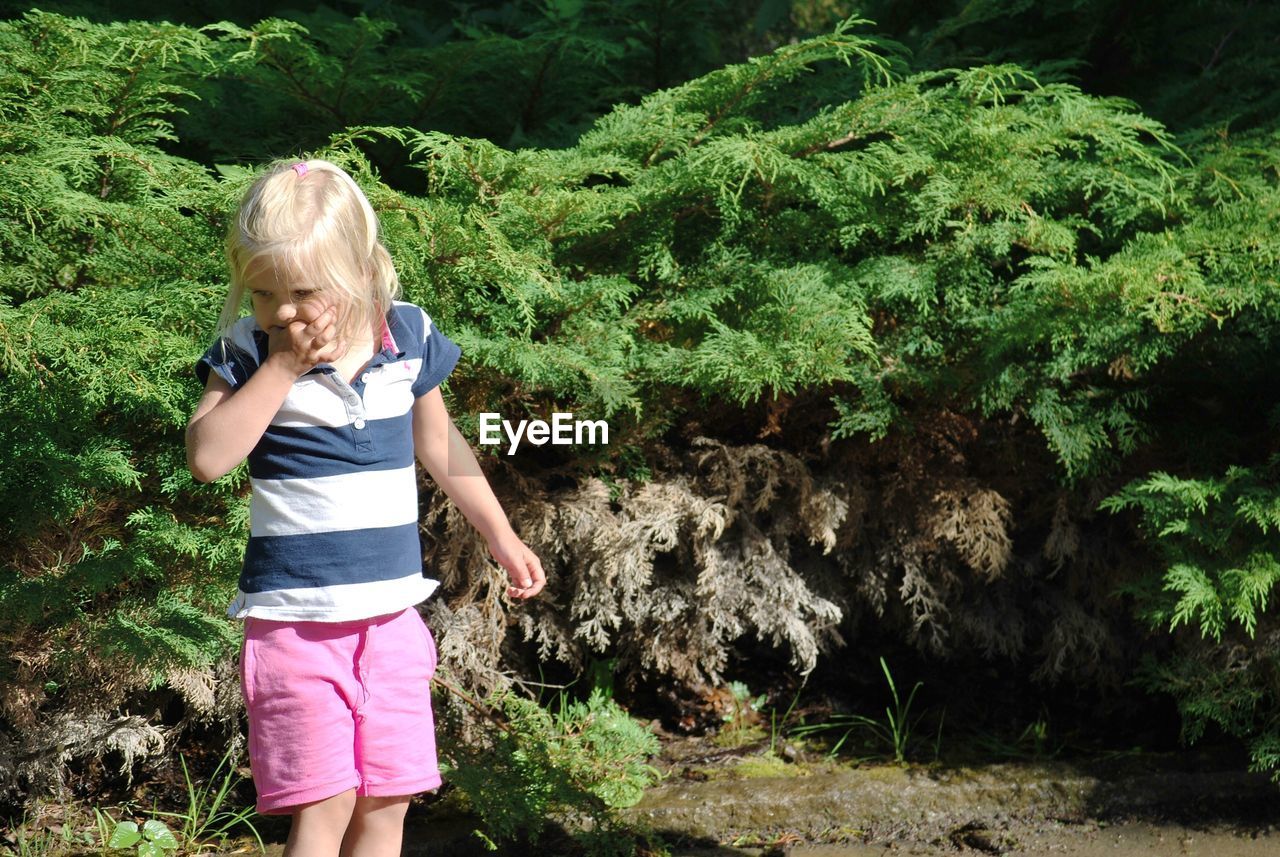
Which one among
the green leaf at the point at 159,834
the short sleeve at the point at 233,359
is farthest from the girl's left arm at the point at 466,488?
the green leaf at the point at 159,834

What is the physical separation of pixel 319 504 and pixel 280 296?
1.24 feet

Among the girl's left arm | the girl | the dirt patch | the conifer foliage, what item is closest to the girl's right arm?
the girl

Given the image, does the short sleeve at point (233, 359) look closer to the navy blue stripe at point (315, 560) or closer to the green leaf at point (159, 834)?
the navy blue stripe at point (315, 560)

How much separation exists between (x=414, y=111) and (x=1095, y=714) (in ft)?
9.31

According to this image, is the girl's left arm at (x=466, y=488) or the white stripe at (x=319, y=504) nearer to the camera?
the white stripe at (x=319, y=504)

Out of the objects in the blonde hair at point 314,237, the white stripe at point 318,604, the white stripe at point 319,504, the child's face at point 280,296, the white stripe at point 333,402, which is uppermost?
the blonde hair at point 314,237

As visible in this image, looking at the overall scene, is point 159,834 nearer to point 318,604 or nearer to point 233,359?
point 318,604

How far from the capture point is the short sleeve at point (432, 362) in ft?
7.43

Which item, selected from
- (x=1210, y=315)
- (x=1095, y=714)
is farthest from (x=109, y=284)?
(x=1095, y=714)

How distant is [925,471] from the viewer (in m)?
3.30

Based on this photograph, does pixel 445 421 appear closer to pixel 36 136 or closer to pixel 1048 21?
pixel 36 136

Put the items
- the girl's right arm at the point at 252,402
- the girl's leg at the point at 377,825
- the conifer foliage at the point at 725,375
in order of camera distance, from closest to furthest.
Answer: the girl's right arm at the point at 252,402, the girl's leg at the point at 377,825, the conifer foliage at the point at 725,375

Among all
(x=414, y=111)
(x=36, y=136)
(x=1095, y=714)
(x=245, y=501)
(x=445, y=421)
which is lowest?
(x=1095, y=714)

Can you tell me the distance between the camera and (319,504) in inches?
82.1
